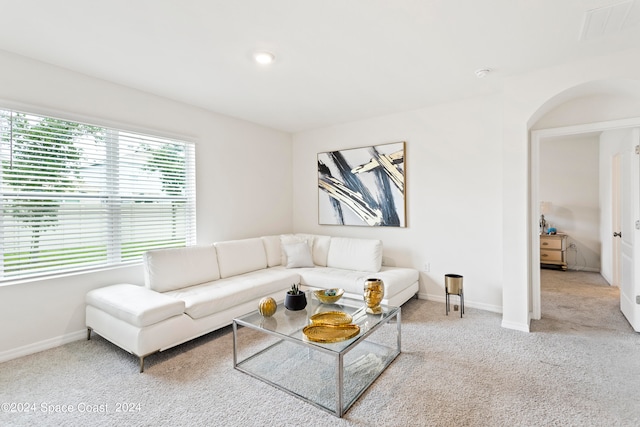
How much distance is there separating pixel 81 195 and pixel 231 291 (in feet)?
5.30

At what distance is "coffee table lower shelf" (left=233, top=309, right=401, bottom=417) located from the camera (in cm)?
190

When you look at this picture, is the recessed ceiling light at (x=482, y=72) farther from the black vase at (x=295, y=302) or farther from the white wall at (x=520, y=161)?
the black vase at (x=295, y=302)

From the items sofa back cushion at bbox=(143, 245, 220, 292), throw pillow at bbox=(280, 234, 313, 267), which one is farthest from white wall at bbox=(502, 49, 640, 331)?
sofa back cushion at bbox=(143, 245, 220, 292)

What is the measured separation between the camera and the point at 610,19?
2.06 meters

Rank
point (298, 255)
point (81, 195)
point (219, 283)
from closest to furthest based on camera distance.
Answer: point (81, 195), point (219, 283), point (298, 255)

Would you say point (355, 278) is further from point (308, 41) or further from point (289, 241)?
point (308, 41)

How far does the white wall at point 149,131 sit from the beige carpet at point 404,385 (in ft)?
1.00

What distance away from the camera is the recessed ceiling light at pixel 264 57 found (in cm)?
247

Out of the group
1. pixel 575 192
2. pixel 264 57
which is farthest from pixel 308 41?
pixel 575 192

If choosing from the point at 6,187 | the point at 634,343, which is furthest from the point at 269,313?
the point at 634,343

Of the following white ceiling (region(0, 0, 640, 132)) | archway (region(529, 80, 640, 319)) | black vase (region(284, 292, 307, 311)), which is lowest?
black vase (region(284, 292, 307, 311))

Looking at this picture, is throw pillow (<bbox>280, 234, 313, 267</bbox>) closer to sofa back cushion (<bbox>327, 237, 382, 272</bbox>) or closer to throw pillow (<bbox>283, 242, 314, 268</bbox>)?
throw pillow (<bbox>283, 242, 314, 268</bbox>)

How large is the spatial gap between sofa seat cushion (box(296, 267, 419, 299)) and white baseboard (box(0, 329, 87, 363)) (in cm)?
221

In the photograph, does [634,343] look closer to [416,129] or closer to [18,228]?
[416,129]
